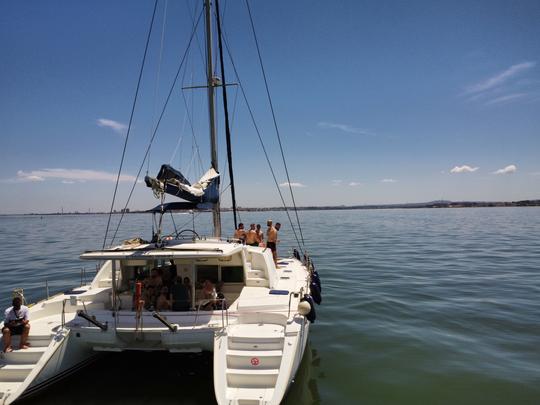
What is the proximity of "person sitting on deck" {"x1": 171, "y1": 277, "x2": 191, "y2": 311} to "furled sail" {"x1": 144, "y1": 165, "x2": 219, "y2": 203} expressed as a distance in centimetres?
218

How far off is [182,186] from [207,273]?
2.40 m

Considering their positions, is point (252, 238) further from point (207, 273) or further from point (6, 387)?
point (6, 387)

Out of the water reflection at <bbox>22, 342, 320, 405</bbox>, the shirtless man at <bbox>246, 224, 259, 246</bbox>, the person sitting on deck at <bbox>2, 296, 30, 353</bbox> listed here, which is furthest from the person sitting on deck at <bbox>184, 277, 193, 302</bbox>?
the shirtless man at <bbox>246, 224, 259, 246</bbox>

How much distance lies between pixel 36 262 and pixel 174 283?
1974 centimetres

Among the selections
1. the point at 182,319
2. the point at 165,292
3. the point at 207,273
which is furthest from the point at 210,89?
the point at 182,319

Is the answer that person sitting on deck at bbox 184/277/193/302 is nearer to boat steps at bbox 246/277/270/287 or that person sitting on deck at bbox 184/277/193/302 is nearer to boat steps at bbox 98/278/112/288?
boat steps at bbox 246/277/270/287

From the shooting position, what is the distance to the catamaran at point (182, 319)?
581cm

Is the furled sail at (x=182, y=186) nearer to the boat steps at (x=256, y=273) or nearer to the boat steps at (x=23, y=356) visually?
the boat steps at (x=256, y=273)

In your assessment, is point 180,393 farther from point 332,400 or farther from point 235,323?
point 332,400

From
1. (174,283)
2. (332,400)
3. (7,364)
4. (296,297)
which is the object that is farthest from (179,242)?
(332,400)

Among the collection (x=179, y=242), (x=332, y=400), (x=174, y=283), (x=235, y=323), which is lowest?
(x=332, y=400)

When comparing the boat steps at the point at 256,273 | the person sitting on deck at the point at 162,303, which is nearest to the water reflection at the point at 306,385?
the boat steps at the point at 256,273

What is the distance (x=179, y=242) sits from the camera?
830 cm

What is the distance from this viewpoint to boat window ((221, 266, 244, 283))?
9172mm
